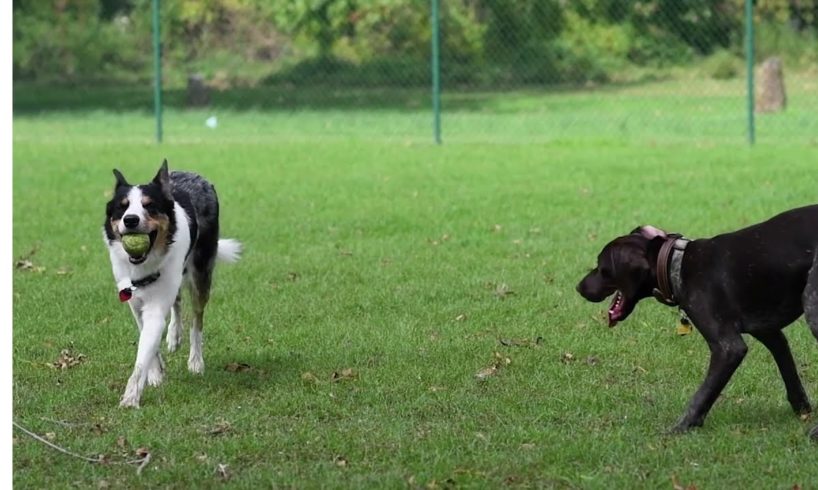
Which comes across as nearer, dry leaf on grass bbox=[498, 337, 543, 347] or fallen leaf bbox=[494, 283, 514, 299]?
dry leaf on grass bbox=[498, 337, 543, 347]

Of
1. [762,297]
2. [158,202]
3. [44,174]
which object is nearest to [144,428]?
[158,202]

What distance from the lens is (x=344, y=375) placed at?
7.32 metres

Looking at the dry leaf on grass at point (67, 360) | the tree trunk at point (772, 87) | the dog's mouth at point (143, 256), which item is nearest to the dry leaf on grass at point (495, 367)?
the dog's mouth at point (143, 256)

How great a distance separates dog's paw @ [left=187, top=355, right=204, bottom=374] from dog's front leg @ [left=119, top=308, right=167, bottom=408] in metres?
0.66

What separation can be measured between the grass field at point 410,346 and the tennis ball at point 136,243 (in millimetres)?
740

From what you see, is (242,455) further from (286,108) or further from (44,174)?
(286,108)

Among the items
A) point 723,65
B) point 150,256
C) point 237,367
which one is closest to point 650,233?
point 150,256

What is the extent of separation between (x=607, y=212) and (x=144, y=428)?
738 centimetres

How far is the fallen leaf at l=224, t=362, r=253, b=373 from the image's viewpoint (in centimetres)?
755

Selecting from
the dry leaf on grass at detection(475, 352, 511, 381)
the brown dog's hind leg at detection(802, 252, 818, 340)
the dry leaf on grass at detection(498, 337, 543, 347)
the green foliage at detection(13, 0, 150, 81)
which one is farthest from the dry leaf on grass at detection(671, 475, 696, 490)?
the green foliage at detection(13, 0, 150, 81)

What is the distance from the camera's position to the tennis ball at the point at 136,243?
6.71 meters

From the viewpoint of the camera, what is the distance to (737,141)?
1956cm

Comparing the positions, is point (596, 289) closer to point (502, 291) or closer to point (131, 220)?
point (131, 220)

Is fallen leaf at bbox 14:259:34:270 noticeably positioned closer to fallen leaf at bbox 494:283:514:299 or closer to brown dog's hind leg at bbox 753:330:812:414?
fallen leaf at bbox 494:283:514:299
